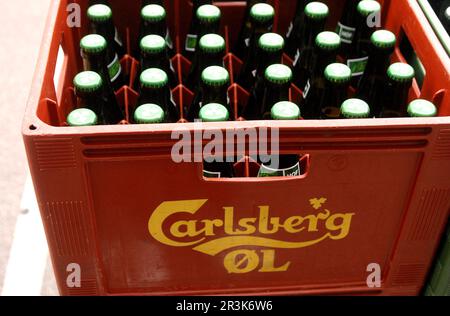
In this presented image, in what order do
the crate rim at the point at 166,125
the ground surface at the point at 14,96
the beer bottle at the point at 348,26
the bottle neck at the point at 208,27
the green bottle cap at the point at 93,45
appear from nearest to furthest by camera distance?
the crate rim at the point at 166,125
the green bottle cap at the point at 93,45
the bottle neck at the point at 208,27
the beer bottle at the point at 348,26
the ground surface at the point at 14,96

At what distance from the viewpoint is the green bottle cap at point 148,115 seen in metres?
0.78

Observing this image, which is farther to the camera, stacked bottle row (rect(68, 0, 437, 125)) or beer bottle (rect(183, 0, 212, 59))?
beer bottle (rect(183, 0, 212, 59))

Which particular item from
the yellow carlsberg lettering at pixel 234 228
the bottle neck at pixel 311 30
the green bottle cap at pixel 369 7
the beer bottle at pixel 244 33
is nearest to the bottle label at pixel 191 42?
the beer bottle at pixel 244 33

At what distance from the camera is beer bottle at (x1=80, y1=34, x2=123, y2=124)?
2.90 ft

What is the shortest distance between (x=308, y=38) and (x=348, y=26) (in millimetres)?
108

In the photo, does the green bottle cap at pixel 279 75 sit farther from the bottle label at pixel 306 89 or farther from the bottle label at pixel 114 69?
the bottle label at pixel 114 69

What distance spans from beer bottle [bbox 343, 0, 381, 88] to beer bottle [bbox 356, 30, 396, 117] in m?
0.03

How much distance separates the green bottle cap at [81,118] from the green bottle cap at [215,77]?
7.0 inches

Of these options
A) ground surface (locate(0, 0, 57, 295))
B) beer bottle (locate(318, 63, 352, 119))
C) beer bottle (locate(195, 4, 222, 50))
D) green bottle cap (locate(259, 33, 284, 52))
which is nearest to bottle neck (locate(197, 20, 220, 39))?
beer bottle (locate(195, 4, 222, 50))

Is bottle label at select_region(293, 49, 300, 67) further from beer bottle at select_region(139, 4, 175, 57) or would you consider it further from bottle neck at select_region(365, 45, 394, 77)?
beer bottle at select_region(139, 4, 175, 57)

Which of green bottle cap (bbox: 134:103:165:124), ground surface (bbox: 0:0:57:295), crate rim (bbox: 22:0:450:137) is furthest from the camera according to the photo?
ground surface (bbox: 0:0:57:295)

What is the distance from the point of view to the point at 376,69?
0.98 meters
